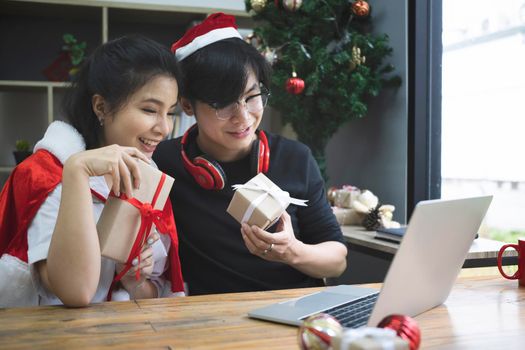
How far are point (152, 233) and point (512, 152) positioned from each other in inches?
67.0

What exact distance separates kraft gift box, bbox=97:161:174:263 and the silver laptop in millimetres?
323

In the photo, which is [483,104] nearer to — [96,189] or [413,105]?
[413,105]

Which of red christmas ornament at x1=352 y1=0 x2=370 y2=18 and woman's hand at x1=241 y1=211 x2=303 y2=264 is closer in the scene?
woman's hand at x1=241 y1=211 x2=303 y2=264

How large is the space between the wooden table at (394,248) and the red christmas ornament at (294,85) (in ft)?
2.11

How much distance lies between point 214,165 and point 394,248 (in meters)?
0.80

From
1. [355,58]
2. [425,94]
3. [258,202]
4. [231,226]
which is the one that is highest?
[355,58]

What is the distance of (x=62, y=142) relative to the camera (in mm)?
1390

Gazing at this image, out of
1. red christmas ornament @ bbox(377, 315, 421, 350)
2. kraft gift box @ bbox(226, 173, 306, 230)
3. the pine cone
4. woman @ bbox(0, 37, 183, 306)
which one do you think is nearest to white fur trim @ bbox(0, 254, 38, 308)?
woman @ bbox(0, 37, 183, 306)

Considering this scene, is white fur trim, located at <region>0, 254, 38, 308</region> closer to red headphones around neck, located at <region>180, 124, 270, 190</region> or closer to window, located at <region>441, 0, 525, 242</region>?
red headphones around neck, located at <region>180, 124, 270, 190</region>

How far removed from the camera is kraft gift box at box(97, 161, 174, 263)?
118 centimetres

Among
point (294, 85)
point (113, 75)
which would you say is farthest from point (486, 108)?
point (113, 75)

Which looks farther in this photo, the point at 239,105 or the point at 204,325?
the point at 239,105

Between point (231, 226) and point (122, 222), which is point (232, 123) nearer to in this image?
point (231, 226)

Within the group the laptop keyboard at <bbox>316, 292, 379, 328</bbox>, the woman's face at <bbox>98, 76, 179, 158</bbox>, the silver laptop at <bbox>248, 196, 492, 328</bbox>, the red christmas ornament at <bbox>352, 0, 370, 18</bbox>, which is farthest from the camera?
the red christmas ornament at <bbox>352, 0, 370, 18</bbox>
